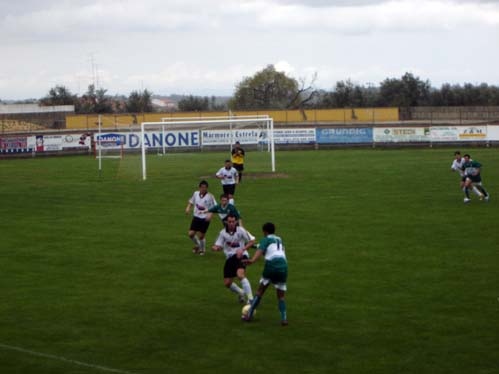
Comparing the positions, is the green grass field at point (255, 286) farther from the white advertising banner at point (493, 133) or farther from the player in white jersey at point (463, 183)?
the white advertising banner at point (493, 133)

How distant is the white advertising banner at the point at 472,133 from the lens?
64.1 m

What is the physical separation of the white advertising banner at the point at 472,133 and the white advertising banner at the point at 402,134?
284 cm

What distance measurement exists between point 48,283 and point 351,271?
710 centimetres

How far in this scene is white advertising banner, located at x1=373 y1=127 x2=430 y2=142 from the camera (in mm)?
66188

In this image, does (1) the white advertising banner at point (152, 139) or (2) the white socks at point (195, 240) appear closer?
(2) the white socks at point (195, 240)

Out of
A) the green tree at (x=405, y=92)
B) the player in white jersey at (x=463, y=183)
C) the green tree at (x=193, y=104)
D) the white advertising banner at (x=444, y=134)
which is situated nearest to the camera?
the player in white jersey at (x=463, y=183)

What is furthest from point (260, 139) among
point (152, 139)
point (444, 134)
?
point (444, 134)

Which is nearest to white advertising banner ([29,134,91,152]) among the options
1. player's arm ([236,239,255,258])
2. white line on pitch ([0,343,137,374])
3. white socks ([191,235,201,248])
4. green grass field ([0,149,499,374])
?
green grass field ([0,149,499,374])

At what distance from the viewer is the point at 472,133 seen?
211 ft

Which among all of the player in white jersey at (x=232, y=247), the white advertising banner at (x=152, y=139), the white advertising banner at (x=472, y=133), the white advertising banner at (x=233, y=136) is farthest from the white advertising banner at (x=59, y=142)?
the player in white jersey at (x=232, y=247)

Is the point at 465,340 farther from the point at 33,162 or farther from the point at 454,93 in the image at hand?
the point at 454,93

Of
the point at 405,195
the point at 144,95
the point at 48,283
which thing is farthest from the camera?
the point at 144,95

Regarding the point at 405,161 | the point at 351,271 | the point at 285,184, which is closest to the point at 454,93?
the point at 405,161

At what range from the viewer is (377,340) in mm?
12945
